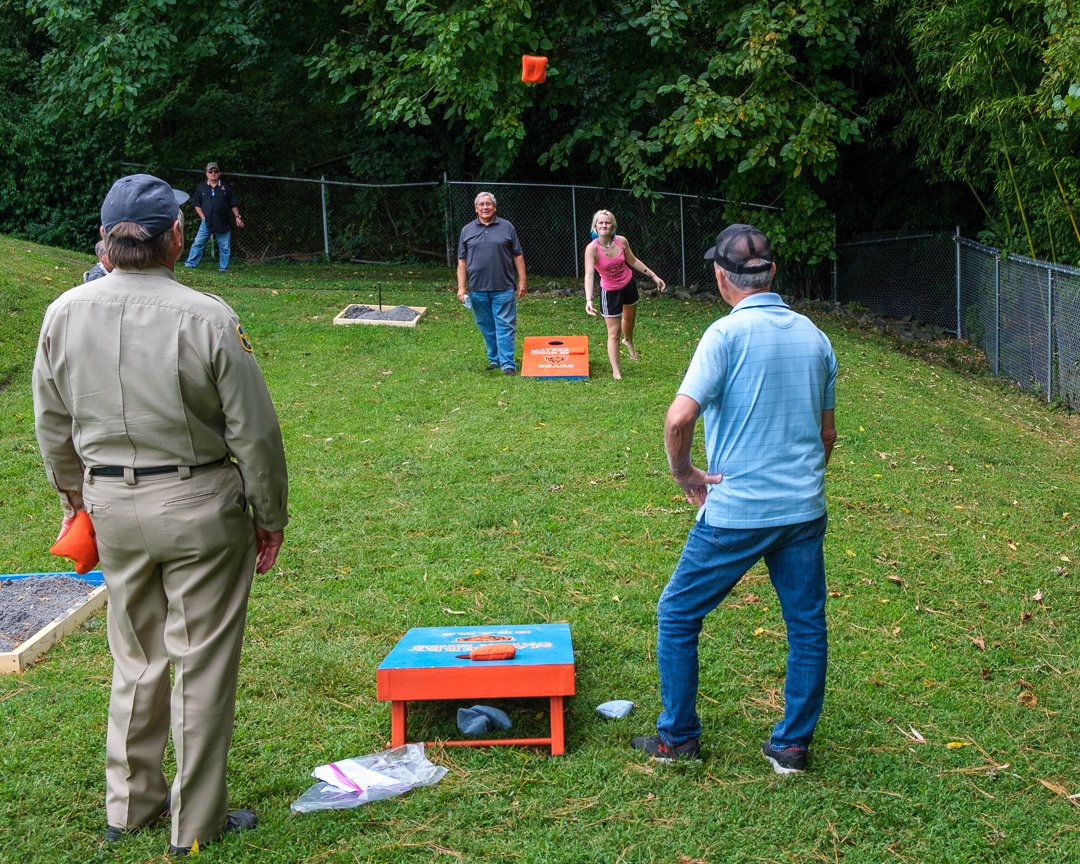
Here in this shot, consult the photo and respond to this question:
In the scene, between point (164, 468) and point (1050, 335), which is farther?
point (1050, 335)

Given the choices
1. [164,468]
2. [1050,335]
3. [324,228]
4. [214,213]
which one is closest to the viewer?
[164,468]

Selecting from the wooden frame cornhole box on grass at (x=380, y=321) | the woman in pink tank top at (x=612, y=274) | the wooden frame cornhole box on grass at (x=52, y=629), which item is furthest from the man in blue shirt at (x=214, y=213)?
the wooden frame cornhole box on grass at (x=52, y=629)

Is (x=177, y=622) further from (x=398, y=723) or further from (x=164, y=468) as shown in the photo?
(x=398, y=723)

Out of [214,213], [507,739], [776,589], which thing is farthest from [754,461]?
[214,213]

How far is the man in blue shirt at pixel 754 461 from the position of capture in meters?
3.98

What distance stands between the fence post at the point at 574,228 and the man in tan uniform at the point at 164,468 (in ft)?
59.8

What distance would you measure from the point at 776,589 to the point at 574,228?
17942 mm

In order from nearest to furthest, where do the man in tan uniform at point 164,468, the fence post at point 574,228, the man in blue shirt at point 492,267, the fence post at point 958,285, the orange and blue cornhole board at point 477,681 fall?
the man in tan uniform at point 164,468, the orange and blue cornhole board at point 477,681, the man in blue shirt at point 492,267, the fence post at point 958,285, the fence post at point 574,228

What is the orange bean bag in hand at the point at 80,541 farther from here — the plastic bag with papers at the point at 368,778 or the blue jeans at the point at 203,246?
the blue jeans at the point at 203,246

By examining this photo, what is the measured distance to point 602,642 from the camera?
557cm

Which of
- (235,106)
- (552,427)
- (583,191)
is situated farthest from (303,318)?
(235,106)

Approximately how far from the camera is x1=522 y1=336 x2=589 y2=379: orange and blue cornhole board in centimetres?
1157

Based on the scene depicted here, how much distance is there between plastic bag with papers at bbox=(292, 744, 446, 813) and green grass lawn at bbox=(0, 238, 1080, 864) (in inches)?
2.8

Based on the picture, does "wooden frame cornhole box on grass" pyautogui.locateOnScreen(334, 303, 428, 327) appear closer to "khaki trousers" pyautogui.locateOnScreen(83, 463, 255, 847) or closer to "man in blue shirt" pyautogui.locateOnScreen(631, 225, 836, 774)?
"man in blue shirt" pyautogui.locateOnScreen(631, 225, 836, 774)
